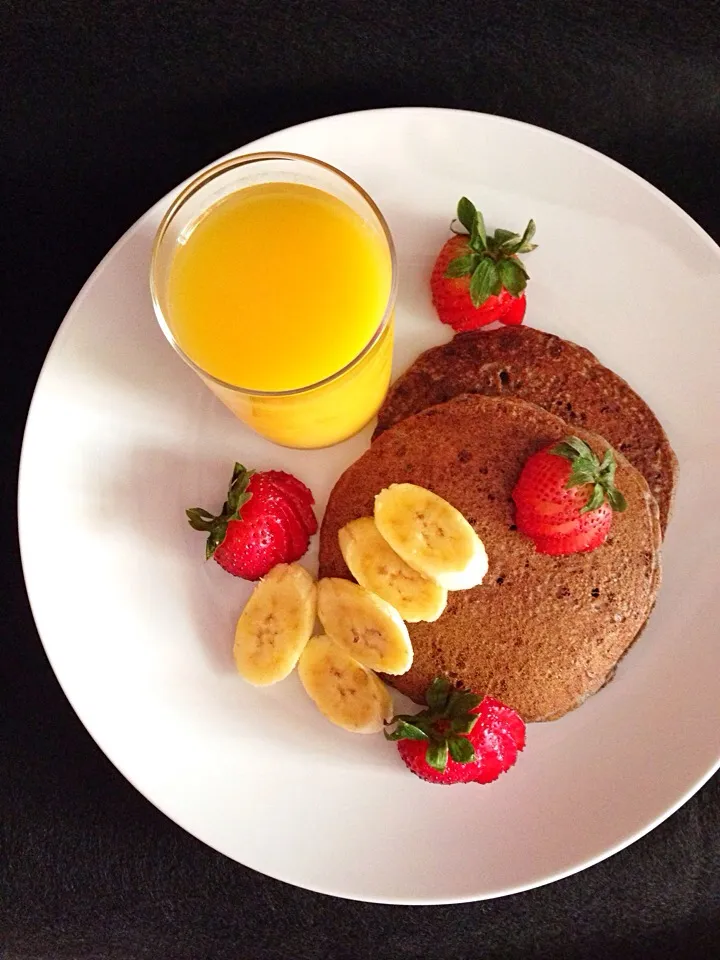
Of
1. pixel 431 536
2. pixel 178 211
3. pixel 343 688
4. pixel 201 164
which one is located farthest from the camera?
pixel 201 164

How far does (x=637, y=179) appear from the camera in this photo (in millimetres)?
1506

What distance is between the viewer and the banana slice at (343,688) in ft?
4.90

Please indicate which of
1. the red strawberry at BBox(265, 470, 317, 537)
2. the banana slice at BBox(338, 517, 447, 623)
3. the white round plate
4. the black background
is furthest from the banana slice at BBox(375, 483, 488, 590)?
the black background

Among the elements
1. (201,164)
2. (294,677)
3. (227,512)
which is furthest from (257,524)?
(201,164)

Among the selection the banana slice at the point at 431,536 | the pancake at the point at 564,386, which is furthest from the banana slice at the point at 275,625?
the pancake at the point at 564,386

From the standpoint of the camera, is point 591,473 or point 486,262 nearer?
point 591,473

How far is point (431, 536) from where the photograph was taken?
1.40 metres

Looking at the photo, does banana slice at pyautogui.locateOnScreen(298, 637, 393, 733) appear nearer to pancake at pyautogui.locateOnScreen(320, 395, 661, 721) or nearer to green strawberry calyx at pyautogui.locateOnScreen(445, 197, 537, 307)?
pancake at pyautogui.locateOnScreen(320, 395, 661, 721)

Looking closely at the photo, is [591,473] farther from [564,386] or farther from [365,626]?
[365,626]

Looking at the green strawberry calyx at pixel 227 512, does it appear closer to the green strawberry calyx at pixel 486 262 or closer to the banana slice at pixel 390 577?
the banana slice at pixel 390 577

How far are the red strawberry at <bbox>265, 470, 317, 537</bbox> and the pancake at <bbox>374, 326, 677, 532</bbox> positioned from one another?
1.02 ft

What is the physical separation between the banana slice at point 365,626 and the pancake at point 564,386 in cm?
42

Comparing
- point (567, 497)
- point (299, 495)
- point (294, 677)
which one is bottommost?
point (294, 677)

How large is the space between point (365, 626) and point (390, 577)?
3.8 inches
